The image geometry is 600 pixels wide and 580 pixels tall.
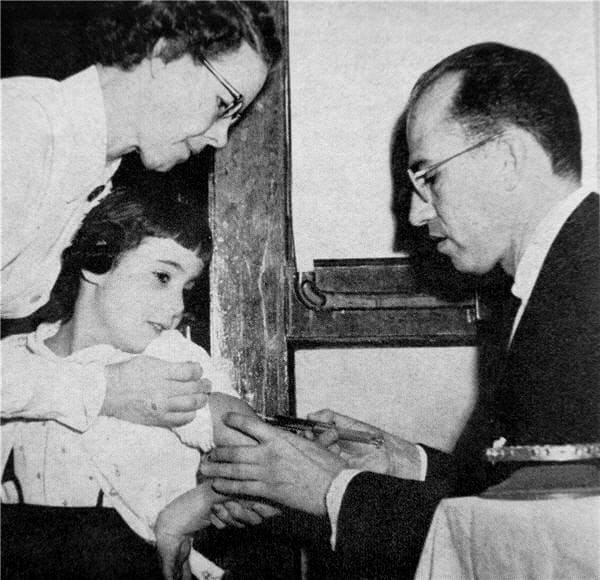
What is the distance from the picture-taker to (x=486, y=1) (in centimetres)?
99

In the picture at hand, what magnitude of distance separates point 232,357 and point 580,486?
1.64 ft

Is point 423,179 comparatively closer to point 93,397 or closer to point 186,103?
point 186,103

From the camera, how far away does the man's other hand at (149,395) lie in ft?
3.00

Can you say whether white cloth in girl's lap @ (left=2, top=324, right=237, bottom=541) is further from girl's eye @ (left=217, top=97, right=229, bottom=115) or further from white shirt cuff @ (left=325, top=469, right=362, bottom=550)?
girl's eye @ (left=217, top=97, right=229, bottom=115)

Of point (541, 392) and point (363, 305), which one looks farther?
point (363, 305)

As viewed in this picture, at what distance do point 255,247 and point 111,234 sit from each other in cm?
21

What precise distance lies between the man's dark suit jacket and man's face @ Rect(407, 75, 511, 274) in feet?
0.33

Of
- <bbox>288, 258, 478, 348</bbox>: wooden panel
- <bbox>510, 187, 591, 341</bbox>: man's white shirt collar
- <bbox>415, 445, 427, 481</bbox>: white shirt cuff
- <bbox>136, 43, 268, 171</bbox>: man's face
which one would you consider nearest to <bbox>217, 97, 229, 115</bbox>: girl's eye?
<bbox>136, 43, 268, 171</bbox>: man's face

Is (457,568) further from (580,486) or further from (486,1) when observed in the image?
(486,1)

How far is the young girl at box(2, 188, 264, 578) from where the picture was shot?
92 cm

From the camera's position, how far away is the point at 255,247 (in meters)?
1.01

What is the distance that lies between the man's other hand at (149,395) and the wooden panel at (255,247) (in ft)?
0.26

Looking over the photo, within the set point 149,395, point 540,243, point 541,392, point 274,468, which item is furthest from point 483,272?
point 149,395

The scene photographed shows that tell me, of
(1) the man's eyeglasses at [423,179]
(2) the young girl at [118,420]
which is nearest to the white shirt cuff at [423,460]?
(2) the young girl at [118,420]
